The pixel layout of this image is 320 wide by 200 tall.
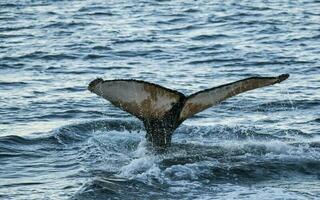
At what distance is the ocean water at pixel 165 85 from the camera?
8.32 m

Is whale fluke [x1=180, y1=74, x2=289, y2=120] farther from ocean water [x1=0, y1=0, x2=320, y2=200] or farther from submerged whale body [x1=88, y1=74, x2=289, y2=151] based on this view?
ocean water [x1=0, y1=0, x2=320, y2=200]

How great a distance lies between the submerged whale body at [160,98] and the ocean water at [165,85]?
1.46 ft

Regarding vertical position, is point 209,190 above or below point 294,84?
above

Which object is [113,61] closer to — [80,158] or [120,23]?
[120,23]

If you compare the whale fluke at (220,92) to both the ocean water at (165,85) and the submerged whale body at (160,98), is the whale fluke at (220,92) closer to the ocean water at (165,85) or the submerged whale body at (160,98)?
the submerged whale body at (160,98)

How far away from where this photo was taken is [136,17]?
24531mm

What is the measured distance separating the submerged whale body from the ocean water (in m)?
0.45

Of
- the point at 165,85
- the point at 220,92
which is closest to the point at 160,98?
the point at 220,92

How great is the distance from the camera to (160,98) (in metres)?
8.22

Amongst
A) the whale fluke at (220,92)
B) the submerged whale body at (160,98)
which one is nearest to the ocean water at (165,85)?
the submerged whale body at (160,98)

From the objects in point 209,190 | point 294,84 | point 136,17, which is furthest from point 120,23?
point 209,190

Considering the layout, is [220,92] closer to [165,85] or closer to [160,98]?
[160,98]

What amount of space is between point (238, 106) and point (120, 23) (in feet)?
36.2

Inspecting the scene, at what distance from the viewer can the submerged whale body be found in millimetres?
8039
